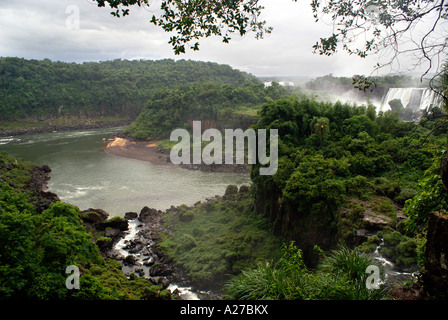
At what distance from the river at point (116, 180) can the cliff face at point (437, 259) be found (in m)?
21.9

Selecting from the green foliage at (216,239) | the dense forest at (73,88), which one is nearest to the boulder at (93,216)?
the green foliage at (216,239)

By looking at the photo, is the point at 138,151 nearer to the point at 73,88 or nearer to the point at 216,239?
the point at 216,239

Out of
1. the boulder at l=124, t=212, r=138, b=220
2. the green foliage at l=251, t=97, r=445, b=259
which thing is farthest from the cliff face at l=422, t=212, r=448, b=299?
the boulder at l=124, t=212, r=138, b=220

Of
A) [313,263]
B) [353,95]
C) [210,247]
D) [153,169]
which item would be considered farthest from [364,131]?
[353,95]

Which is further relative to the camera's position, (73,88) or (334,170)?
(73,88)

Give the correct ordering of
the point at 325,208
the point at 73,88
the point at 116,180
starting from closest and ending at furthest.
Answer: the point at 325,208 < the point at 116,180 < the point at 73,88

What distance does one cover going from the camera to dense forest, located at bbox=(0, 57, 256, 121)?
6694 cm

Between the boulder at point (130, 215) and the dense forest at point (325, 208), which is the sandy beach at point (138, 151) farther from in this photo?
the dense forest at point (325, 208)

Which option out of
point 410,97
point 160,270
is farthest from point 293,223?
point 410,97

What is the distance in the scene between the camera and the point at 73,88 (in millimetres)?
76125

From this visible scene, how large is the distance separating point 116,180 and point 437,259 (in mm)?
30734

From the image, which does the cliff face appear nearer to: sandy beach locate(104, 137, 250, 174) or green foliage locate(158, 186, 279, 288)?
green foliage locate(158, 186, 279, 288)

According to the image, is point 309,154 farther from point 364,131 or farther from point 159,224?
point 159,224

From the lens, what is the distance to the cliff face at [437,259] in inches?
194
